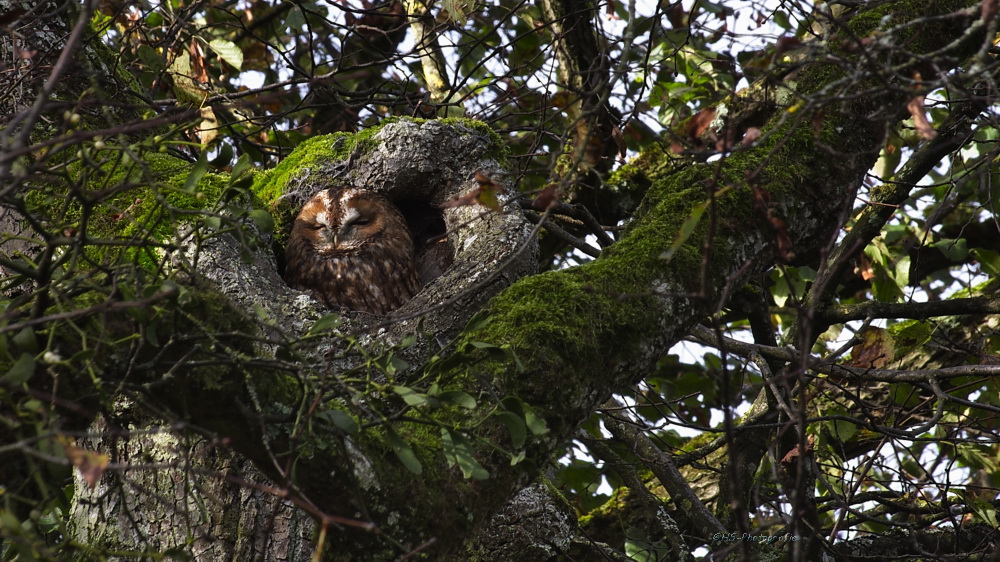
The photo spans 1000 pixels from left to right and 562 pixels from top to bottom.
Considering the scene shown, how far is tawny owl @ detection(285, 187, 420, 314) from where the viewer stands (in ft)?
9.92

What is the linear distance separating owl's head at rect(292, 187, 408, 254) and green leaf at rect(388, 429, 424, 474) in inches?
61.3

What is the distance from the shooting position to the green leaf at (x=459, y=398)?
1602mm

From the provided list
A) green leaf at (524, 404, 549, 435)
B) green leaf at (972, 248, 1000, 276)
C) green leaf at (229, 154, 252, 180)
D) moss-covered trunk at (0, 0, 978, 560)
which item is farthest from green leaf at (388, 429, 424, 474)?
green leaf at (972, 248, 1000, 276)

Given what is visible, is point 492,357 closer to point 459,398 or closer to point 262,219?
point 459,398

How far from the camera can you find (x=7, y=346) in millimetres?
1316

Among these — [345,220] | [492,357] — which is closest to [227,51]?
[345,220]

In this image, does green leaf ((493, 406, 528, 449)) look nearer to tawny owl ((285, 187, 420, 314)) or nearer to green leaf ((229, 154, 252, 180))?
green leaf ((229, 154, 252, 180))

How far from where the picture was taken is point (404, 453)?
1554 millimetres

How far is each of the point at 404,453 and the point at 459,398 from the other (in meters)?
0.15

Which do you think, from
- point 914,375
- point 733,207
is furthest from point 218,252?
point 914,375

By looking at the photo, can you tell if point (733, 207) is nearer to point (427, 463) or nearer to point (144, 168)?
point (427, 463)

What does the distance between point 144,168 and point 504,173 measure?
1646 mm

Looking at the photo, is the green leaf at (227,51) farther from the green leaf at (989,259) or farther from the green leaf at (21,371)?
the green leaf at (989,259)

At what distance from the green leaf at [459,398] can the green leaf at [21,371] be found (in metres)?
0.70
